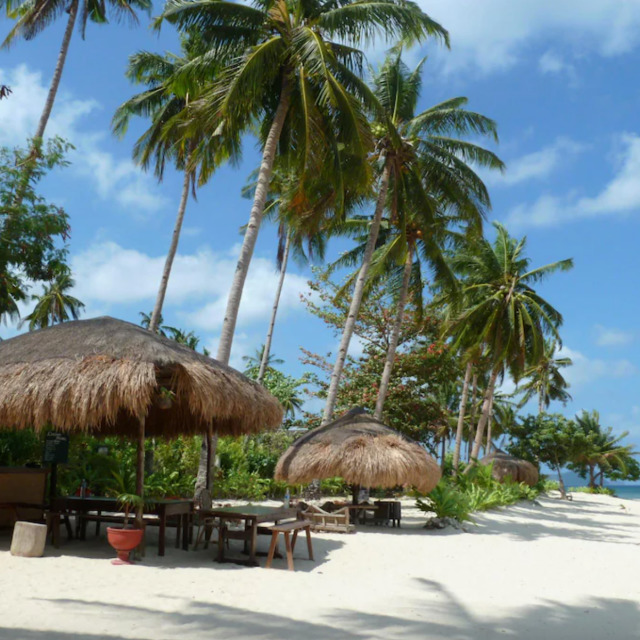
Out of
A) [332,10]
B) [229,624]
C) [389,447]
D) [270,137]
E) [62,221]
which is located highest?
[332,10]

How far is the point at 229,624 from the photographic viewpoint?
17.6 feet

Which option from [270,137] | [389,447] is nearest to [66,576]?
[389,447]

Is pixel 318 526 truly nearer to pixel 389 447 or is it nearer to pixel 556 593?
pixel 389 447

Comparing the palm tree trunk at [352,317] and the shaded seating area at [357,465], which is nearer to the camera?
the shaded seating area at [357,465]

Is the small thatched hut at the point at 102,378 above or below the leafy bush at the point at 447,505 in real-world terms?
above

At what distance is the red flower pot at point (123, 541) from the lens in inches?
310

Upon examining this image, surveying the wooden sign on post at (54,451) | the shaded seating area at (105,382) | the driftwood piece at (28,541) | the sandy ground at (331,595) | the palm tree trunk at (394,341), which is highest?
the palm tree trunk at (394,341)

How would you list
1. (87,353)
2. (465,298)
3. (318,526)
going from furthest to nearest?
1. (465,298)
2. (318,526)
3. (87,353)

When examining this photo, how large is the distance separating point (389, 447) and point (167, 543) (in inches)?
187

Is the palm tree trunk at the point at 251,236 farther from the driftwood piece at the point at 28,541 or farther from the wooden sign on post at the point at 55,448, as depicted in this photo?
the driftwood piece at the point at 28,541

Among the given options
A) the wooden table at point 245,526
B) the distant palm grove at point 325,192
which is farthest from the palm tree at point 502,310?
the wooden table at point 245,526

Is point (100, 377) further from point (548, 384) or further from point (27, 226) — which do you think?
point (548, 384)

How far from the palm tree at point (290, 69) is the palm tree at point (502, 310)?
1087cm

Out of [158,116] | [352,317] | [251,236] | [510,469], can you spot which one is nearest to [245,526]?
[251,236]
